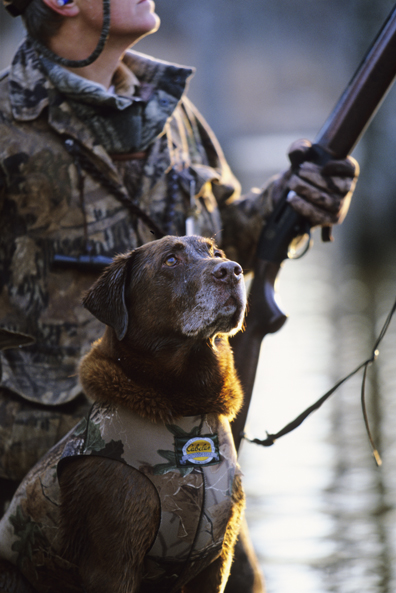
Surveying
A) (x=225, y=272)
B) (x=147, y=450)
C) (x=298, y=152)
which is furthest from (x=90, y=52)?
(x=147, y=450)

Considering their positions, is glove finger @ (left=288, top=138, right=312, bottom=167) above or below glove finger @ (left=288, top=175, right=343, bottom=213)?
above

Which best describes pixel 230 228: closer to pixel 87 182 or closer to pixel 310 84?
pixel 87 182

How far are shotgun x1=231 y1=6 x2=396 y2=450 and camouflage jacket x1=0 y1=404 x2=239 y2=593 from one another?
2.88 feet

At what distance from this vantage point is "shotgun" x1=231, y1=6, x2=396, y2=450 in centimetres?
342

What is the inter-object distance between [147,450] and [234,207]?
1.73 meters

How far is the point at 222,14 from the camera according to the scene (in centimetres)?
2461

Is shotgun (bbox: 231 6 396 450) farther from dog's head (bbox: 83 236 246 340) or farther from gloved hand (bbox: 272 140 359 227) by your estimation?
dog's head (bbox: 83 236 246 340)

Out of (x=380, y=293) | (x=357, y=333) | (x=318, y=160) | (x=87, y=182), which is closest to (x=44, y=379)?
(x=87, y=182)

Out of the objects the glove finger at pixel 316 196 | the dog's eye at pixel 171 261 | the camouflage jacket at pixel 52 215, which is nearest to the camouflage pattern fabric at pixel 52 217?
the camouflage jacket at pixel 52 215

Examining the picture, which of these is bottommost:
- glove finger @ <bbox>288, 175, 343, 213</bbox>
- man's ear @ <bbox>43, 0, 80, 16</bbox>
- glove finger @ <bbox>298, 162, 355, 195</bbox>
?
glove finger @ <bbox>288, 175, 343, 213</bbox>

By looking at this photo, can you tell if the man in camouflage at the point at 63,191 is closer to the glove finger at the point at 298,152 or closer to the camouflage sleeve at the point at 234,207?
the camouflage sleeve at the point at 234,207

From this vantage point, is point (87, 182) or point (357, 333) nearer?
point (87, 182)

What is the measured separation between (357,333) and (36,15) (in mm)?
6655

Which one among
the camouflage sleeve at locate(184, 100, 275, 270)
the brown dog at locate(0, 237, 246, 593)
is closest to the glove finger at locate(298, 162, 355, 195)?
the camouflage sleeve at locate(184, 100, 275, 270)
